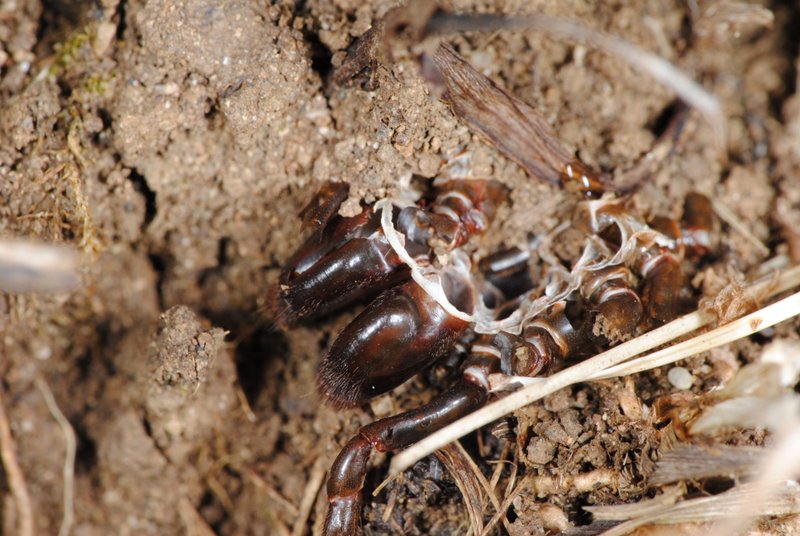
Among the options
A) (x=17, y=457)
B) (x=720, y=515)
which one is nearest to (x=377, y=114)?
(x=720, y=515)

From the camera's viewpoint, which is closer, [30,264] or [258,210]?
[30,264]

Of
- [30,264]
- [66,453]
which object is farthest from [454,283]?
[66,453]

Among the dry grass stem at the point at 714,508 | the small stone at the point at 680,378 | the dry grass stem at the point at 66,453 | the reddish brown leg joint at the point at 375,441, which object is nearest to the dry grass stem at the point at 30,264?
the reddish brown leg joint at the point at 375,441

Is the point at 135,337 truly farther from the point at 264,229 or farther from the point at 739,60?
the point at 739,60

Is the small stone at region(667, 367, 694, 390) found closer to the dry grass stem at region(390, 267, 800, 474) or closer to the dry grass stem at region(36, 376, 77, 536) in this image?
the dry grass stem at region(390, 267, 800, 474)

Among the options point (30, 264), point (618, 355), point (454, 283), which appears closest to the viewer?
point (30, 264)

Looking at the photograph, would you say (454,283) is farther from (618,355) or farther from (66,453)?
(66,453)

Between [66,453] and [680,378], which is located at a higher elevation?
[66,453]

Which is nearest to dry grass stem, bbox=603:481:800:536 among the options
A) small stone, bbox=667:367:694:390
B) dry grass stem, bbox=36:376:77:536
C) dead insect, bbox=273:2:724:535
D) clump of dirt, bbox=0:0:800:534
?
clump of dirt, bbox=0:0:800:534
